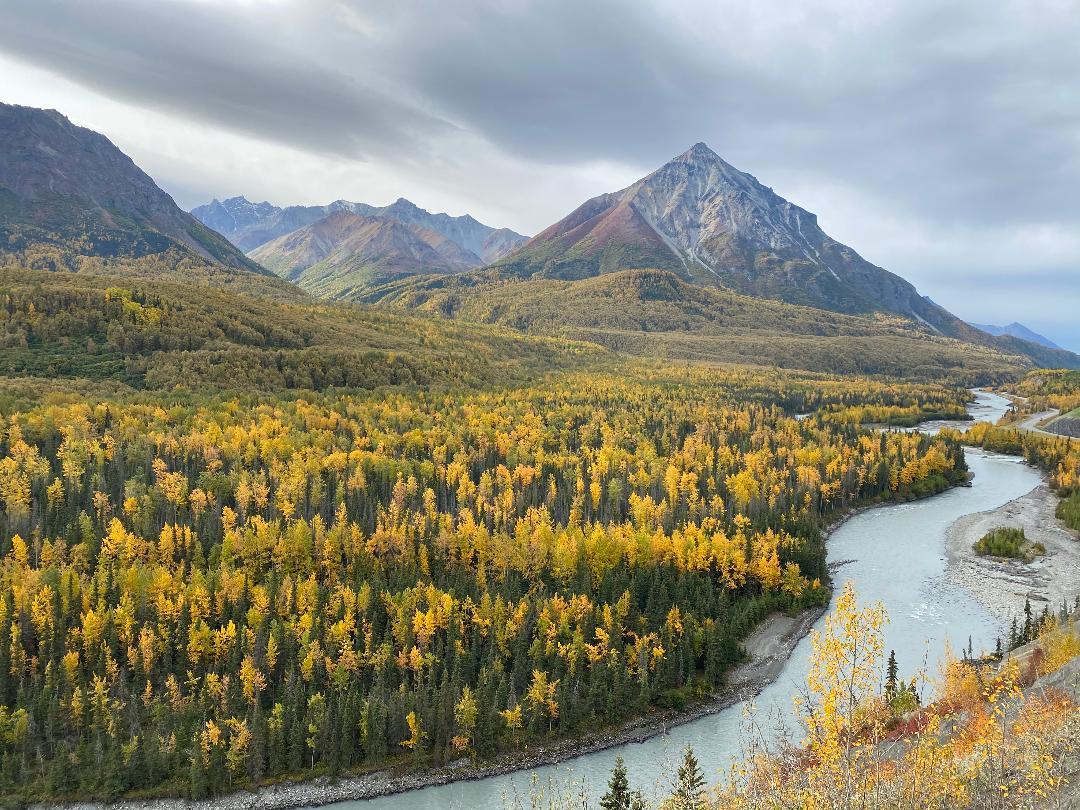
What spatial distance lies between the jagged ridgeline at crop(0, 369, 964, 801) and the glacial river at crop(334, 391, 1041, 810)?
4.04 m

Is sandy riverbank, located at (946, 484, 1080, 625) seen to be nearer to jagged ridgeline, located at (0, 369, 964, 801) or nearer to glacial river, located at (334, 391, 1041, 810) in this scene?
glacial river, located at (334, 391, 1041, 810)

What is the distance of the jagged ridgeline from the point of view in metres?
65.0

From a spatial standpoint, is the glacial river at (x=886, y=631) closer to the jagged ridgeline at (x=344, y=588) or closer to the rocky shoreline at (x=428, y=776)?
the rocky shoreline at (x=428, y=776)

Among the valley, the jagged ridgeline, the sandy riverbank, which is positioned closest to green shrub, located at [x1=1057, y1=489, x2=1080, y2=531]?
the valley

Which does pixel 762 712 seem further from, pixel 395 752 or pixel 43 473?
pixel 43 473

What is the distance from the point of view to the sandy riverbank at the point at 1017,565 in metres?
98.2

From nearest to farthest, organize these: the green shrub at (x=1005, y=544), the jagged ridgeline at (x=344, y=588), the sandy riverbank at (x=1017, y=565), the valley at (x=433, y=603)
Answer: the valley at (x=433, y=603)
the jagged ridgeline at (x=344, y=588)
the sandy riverbank at (x=1017, y=565)
the green shrub at (x=1005, y=544)

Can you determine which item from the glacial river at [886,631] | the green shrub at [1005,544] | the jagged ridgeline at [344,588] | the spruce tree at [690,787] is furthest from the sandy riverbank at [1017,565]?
the spruce tree at [690,787]

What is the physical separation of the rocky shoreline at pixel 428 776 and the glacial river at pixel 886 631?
0.72 metres

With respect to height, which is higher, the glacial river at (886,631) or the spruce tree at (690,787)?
the spruce tree at (690,787)

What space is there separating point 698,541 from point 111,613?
7492cm

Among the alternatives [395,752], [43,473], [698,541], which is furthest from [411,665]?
[43,473]

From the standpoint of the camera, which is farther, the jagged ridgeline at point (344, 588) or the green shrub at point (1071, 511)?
the green shrub at point (1071, 511)

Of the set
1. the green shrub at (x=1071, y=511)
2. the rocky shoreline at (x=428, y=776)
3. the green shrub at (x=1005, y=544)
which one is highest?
the green shrub at (x=1071, y=511)
